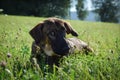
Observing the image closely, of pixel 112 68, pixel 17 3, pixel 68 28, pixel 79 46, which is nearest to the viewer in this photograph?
pixel 112 68

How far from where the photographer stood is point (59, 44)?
5.85m

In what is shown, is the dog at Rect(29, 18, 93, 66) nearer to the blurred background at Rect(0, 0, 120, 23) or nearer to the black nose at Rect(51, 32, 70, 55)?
the black nose at Rect(51, 32, 70, 55)

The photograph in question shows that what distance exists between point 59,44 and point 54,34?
0.40 meters

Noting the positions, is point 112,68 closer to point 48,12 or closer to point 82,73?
point 82,73

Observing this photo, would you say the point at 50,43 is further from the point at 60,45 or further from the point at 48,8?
the point at 48,8

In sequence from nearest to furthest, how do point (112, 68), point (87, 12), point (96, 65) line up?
1. point (112, 68)
2. point (96, 65)
3. point (87, 12)

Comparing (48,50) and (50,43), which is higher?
(50,43)

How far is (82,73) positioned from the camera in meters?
4.32

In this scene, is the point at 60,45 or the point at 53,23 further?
the point at 53,23

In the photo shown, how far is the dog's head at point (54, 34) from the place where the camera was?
229 inches

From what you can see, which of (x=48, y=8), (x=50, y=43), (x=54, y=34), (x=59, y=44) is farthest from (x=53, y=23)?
(x=48, y=8)

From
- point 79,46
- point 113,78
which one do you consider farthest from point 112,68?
point 79,46

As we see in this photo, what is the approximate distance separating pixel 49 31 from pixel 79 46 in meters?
1.55

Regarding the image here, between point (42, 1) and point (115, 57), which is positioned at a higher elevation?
point (115, 57)
